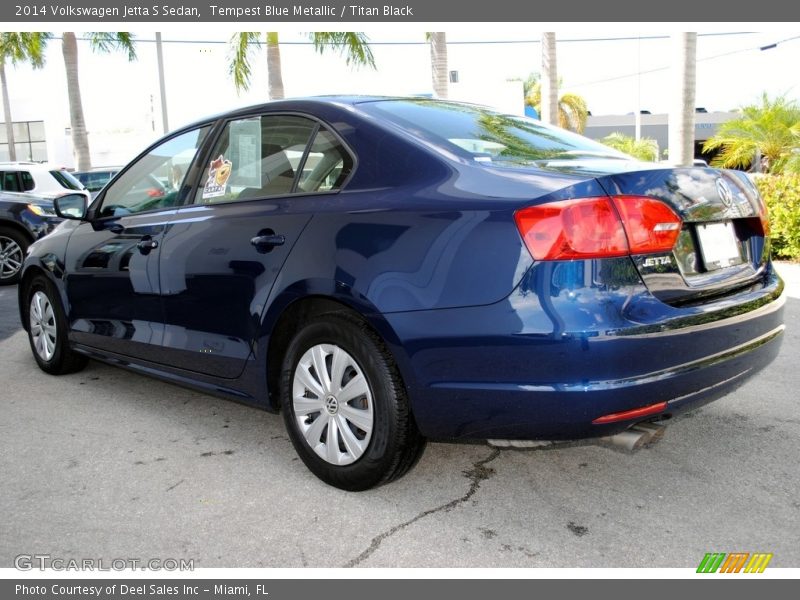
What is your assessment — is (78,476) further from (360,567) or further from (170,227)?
(360,567)

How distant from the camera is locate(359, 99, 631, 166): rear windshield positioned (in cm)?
329

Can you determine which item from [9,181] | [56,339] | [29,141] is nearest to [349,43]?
[9,181]

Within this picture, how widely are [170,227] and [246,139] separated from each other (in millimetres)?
665

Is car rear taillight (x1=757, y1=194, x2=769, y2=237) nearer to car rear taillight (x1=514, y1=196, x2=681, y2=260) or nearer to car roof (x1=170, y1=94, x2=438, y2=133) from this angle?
car rear taillight (x1=514, y1=196, x2=681, y2=260)

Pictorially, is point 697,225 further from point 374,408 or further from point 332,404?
point 332,404

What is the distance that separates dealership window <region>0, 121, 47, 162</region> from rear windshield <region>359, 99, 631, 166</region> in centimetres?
5755

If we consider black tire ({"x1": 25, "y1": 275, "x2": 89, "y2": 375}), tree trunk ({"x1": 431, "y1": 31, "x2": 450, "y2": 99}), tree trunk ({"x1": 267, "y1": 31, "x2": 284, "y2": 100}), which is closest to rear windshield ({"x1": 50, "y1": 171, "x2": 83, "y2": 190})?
tree trunk ({"x1": 267, "y1": 31, "x2": 284, "y2": 100})

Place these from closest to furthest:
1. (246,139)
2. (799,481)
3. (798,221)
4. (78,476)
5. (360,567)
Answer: (360,567)
(799,481)
(78,476)
(246,139)
(798,221)

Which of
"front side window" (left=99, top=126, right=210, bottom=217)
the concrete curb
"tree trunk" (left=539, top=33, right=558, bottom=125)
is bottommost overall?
the concrete curb

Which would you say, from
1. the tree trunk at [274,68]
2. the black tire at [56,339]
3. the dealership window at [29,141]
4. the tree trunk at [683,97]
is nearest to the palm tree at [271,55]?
the tree trunk at [274,68]

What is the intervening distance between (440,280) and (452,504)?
1023mm

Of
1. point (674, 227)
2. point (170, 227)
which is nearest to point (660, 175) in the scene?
point (674, 227)

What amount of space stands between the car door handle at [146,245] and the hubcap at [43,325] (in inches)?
54.1

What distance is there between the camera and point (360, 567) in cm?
281
